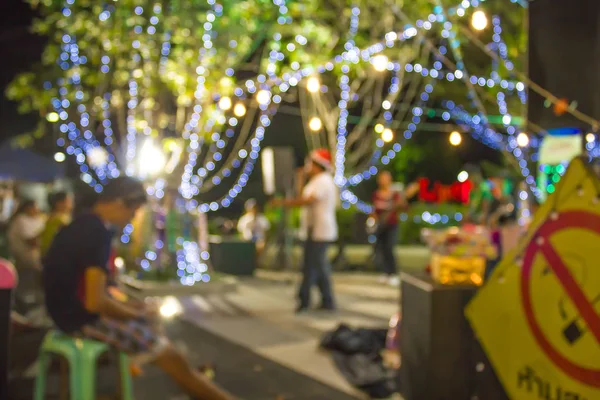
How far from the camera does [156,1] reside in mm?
10734

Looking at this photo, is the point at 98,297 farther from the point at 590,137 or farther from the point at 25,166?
the point at 25,166

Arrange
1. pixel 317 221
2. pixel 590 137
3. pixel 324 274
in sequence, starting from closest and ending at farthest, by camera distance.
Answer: pixel 590 137 → pixel 317 221 → pixel 324 274

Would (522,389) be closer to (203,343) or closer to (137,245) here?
(203,343)

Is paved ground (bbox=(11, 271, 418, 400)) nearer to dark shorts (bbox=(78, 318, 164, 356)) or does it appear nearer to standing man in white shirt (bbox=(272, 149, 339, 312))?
standing man in white shirt (bbox=(272, 149, 339, 312))

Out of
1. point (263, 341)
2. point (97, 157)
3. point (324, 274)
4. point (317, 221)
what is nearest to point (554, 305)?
point (263, 341)

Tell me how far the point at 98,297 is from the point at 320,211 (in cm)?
419

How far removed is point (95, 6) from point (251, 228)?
19.1 feet

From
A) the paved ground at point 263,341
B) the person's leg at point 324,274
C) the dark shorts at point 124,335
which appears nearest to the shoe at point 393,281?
the paved ground at point 263,341

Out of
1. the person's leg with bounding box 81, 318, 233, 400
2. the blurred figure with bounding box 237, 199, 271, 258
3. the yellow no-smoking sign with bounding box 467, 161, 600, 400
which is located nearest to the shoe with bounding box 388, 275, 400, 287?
the blurred figure with bounding box 237, 199, 271, 258

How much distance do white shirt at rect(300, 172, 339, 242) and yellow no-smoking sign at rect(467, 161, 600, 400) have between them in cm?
459

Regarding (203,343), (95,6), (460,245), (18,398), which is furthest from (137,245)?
(460,245)

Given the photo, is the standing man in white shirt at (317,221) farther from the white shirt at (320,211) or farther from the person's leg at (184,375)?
the person's leg at (184,375)

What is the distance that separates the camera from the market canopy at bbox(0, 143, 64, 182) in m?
16.8

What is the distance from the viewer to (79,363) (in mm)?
3611
